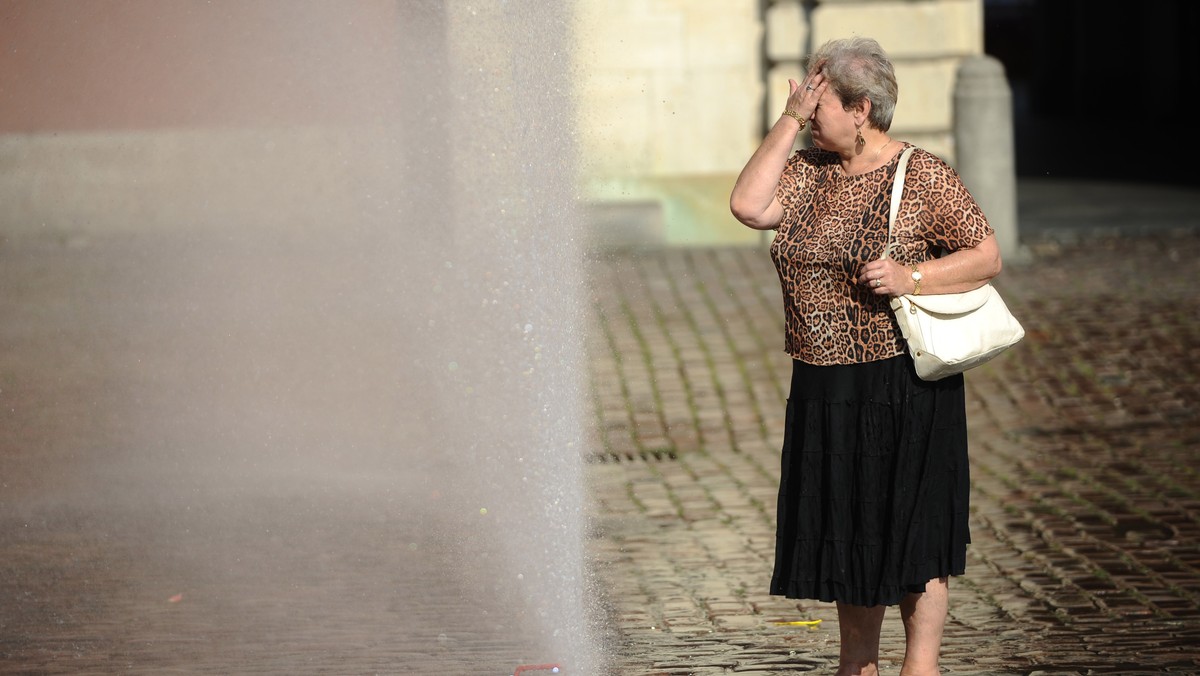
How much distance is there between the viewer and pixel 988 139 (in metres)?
11.8

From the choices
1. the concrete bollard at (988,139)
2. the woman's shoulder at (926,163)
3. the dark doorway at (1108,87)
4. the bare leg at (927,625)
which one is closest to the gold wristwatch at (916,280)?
the woman's shoulder at (926,163)

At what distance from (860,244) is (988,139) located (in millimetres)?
Answer: 8038

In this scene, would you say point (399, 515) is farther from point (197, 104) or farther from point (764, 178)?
point (764, 178)

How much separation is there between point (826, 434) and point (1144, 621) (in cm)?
166

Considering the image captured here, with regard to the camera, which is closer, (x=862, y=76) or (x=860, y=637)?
(x=862, y=76)

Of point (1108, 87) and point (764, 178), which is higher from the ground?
point (764, 178)

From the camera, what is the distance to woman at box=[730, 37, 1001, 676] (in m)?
4.10

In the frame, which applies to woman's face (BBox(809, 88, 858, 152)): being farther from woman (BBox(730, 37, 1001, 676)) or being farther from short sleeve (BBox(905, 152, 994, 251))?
short sleeve (BBox(905, 152, 994, 251))

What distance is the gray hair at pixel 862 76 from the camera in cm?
406

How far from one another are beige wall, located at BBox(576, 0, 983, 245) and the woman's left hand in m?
8.30

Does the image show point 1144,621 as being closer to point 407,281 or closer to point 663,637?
point 663,637

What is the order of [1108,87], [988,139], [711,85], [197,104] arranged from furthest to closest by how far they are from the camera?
[1108,87], [711,85], [988,139], [197,104]

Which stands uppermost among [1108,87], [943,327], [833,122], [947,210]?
[833,122]

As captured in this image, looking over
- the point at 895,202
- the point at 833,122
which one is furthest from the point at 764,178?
the point at 895,202
